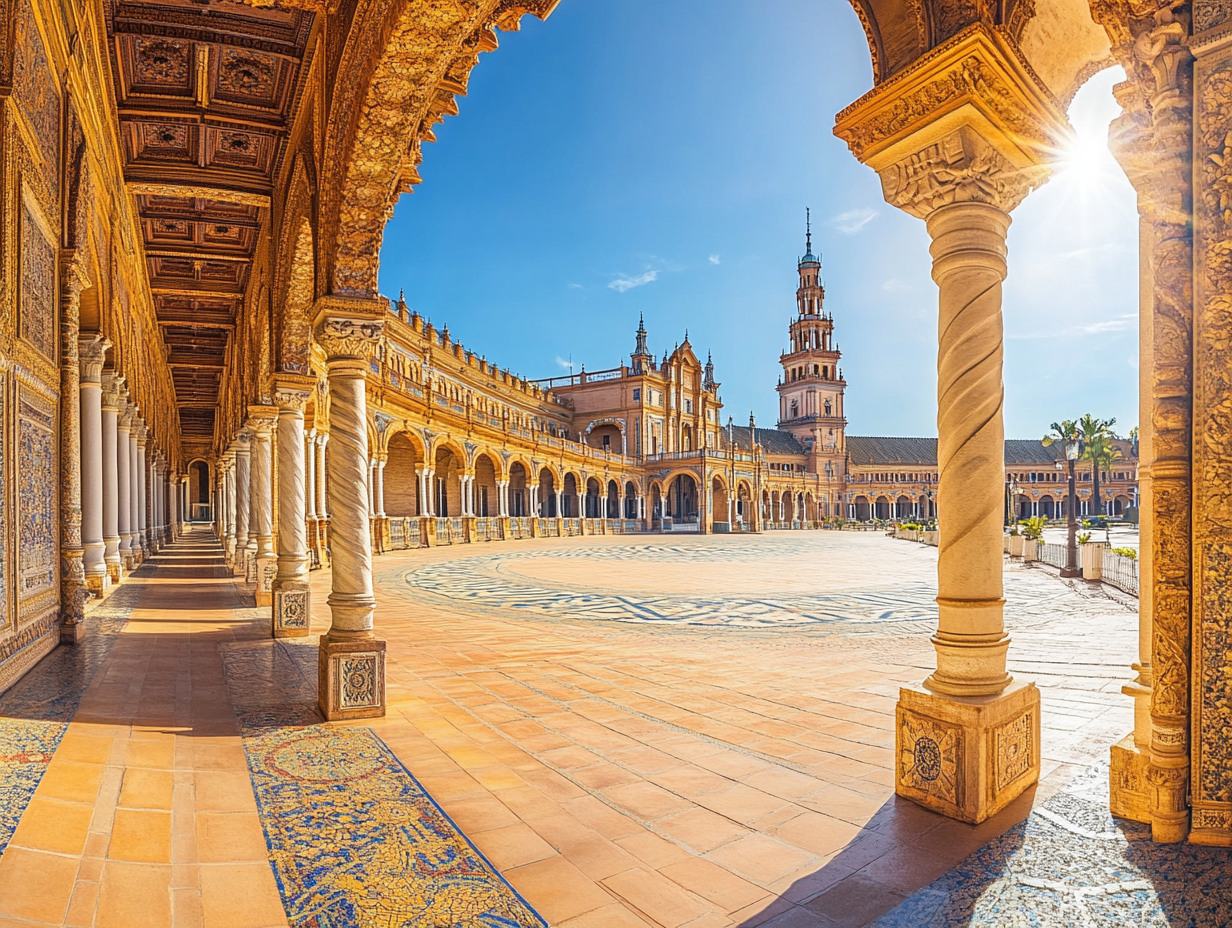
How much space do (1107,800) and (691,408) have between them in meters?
65.8

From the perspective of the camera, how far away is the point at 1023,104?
12.4 feet

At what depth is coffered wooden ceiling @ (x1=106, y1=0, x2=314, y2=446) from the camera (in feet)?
22.8

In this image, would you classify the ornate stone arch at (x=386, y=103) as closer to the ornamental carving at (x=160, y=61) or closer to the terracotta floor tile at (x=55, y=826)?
the ornamental carving at (x=160, y=61)

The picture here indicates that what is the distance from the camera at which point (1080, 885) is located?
8.91ft

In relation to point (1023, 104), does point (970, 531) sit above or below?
below

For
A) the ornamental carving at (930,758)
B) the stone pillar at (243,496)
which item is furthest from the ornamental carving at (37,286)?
the stone pillar at (243,496)

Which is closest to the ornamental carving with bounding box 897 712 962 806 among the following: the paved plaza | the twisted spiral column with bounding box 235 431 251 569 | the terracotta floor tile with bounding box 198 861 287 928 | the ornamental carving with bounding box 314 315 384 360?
the paved plaza

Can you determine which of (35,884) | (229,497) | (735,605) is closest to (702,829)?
(35,884)

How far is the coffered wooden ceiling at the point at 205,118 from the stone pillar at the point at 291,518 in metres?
2.91

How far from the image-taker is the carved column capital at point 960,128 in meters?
3.56

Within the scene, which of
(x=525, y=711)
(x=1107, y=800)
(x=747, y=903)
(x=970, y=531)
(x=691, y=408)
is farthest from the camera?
(x=691, y=408)

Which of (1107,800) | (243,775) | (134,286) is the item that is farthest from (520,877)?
(134,286)

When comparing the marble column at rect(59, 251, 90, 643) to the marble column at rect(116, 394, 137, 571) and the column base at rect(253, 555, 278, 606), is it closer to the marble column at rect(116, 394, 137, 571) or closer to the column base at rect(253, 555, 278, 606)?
the column base at rect(253, 555, 278, 606)

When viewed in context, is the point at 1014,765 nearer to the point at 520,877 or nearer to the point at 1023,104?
the point at 520,877
